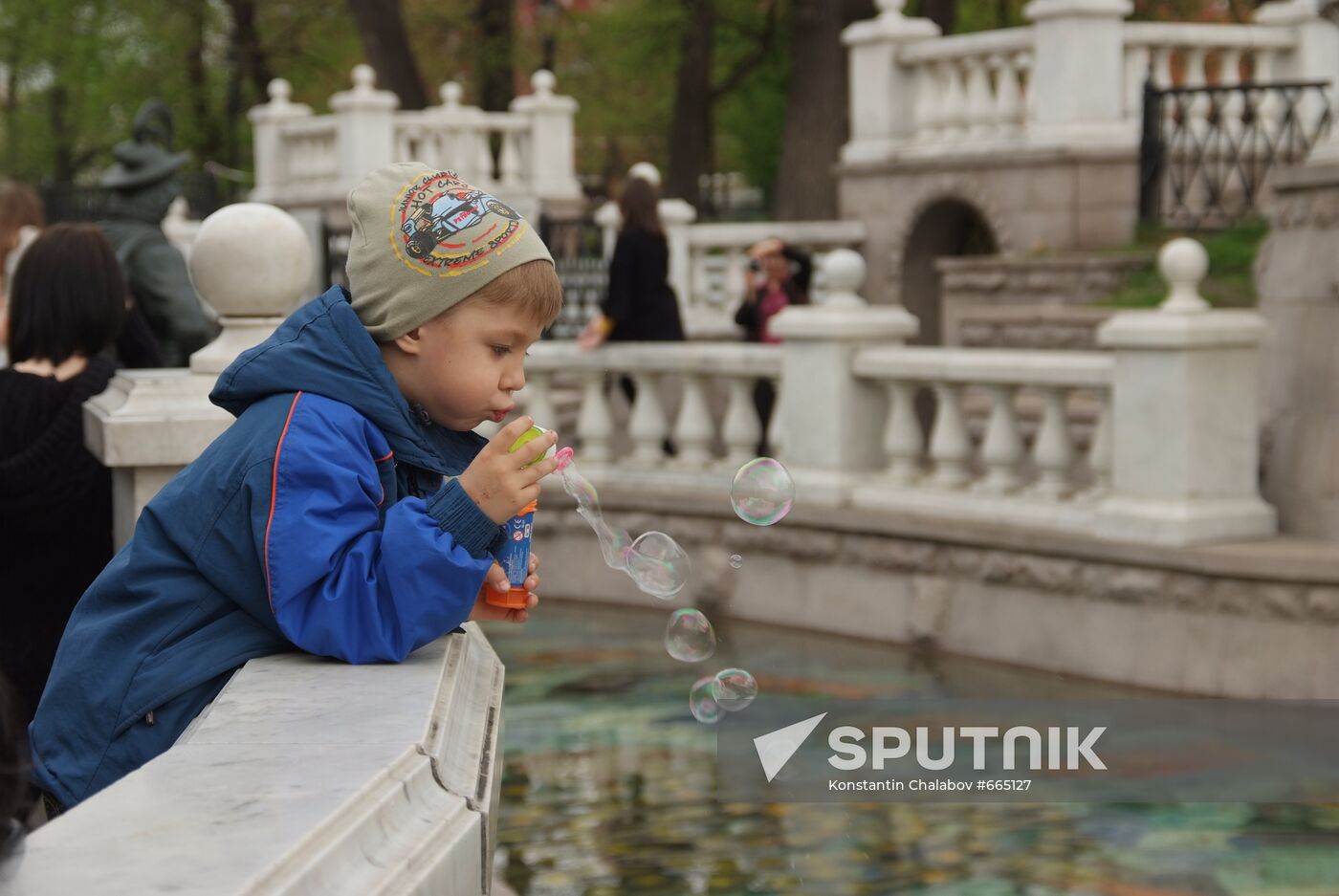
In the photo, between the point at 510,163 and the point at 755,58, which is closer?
the point at 510,163

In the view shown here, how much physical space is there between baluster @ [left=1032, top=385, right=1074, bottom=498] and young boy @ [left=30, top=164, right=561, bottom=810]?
592 centimetres

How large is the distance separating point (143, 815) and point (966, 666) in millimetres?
6823

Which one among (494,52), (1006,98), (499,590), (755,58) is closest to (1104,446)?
(499,590)

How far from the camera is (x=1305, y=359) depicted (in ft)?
27.2

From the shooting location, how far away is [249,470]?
2.92m

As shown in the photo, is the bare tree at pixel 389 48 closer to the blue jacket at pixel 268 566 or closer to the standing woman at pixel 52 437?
the standing woman at pixel 52 437

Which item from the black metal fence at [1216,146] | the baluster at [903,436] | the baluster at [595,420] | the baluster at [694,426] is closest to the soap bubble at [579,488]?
the baluster at [903,436]

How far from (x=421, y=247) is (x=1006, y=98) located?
44.8 ft

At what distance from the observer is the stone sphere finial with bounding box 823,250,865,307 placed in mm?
9555

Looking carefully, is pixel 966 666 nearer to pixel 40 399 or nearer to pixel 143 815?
pixel 40 399

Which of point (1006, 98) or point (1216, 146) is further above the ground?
point (1006, 98)

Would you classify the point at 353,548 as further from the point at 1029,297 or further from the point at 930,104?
the point at 930,104

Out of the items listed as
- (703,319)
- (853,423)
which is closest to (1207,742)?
(853,423)

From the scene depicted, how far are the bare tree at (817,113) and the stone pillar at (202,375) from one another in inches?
664
